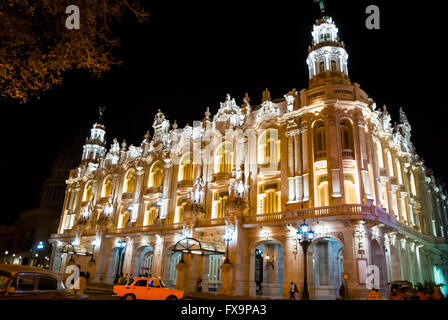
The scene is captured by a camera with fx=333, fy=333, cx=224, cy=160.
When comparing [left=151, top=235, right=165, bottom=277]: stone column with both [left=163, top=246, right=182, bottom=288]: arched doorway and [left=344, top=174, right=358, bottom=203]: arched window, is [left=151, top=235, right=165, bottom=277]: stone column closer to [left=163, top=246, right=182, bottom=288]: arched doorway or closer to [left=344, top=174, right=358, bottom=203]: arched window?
[left=163, top=246, right=182, bottom=288]: arched doorway

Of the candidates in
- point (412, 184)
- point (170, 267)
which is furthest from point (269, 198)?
point (412, 184)

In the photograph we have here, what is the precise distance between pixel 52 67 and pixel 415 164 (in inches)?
1891

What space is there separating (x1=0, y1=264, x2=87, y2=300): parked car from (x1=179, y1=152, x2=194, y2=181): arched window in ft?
99.1

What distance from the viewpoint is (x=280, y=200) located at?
3173 cm

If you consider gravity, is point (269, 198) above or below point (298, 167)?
below

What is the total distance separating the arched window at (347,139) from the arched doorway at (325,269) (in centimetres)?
782

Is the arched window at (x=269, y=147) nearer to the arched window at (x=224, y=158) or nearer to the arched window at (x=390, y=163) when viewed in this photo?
the arched window at (x=224, y=158)

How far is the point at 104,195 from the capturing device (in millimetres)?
50406

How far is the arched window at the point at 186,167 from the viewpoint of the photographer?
40.6 m

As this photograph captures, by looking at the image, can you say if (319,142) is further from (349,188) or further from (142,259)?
(142,259)

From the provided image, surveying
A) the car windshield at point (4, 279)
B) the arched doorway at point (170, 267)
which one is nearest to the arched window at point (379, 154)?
the arched doorway at point (170, 267)

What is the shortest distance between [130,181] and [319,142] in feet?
93.1
